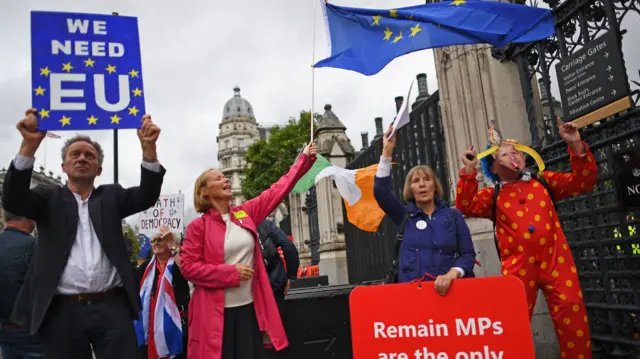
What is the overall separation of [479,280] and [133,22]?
9.36ft

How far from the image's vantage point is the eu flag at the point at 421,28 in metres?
5.11

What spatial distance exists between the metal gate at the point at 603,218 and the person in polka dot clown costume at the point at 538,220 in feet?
3.15

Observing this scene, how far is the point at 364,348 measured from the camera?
3201 mm

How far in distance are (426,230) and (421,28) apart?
2.45m

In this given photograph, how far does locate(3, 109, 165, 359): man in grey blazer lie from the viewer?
2803 mm

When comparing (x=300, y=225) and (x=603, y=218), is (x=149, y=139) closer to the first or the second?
(x=603, y=218)

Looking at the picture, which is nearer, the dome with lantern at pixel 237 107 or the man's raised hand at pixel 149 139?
the man's raised hand at pixel 149 139

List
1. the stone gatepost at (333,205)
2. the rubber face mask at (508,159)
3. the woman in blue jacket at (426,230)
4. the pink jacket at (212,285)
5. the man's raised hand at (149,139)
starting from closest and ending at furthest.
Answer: the man's raised hand at (149,139)
the pink jacket at (212,285)
the woman in blue jacket at (426,230)
the rubber face mask at (508,159)
the stone gatepost at (333,205)

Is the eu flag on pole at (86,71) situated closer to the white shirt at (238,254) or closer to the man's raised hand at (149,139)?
the man's raised hand at (149,139)

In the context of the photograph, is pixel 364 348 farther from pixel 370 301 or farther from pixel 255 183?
pixel 255 183

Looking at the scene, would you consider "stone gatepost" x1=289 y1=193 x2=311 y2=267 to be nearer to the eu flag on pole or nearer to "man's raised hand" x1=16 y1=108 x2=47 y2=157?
the eu flag on pole

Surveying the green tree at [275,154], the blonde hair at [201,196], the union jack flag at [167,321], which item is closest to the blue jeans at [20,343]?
the union jack flag at [167,321]

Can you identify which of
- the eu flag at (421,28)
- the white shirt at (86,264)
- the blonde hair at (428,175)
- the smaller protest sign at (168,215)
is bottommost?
the white shirt at (86,264)

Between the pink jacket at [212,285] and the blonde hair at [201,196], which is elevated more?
the blonde hair at [201,196]
